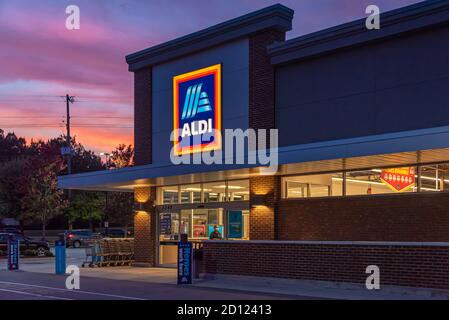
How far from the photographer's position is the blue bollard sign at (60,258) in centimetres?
2186

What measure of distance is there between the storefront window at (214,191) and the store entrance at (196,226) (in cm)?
42

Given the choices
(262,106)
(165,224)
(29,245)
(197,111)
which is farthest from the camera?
(29,245)

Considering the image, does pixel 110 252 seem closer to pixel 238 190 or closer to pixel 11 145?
pixel 238 190

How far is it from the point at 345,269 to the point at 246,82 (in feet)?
28.0

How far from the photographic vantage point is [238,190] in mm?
22734

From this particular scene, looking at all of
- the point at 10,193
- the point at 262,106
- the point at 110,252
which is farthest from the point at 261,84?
the point at 10,193

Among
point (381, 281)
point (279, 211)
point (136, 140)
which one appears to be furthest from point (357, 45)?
point (136, 140)

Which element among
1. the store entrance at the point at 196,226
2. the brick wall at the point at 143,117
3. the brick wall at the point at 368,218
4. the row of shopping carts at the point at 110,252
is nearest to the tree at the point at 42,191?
the row of shopping carts at the point at 110,252

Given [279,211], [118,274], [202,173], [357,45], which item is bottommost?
[118,274]

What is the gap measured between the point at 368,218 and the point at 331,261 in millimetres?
2951

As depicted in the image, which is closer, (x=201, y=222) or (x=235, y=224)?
(x=235, y=224)

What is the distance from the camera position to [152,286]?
17.4 meters

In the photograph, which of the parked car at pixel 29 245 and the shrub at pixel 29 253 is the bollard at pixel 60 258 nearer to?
the shrub at pixel 29 253
